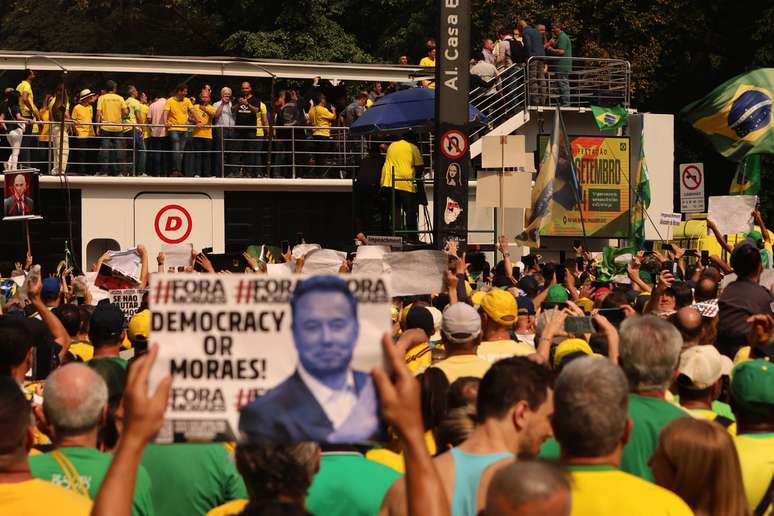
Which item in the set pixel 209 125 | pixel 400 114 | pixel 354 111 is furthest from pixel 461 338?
pixel 354 111

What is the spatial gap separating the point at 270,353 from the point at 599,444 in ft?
3.52

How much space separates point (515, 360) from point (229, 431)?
4.61ft

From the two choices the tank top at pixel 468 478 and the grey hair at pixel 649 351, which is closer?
the tank top at pixel 468 478

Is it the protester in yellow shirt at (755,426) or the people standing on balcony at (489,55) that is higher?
the people standing on balcony at (489,55)

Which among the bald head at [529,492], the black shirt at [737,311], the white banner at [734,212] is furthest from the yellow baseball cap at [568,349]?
the white banner at [734,212]

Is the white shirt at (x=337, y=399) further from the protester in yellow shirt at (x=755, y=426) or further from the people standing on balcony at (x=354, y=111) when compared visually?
the people standing on balcony at (x=354, y=111)

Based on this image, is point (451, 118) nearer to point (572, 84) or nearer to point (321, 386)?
point (321, 386)

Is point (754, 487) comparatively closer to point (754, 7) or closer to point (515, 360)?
point (515, 360)

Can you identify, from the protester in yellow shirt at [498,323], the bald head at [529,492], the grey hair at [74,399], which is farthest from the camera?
the protester in yellow shirt at [498,323]

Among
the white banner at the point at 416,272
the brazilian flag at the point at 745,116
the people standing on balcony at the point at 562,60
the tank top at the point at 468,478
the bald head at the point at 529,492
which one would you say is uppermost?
the people standing on balcony at the point at 562,60

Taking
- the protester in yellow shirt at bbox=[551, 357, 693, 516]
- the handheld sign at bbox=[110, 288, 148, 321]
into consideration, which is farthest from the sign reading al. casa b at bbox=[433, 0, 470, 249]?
the protester in yellow shirt at bbox=[551, 357, 693, 516]

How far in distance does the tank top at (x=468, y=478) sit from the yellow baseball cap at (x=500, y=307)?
3.56m

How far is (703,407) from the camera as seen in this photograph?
20.7 feet

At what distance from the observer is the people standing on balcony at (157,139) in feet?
89.9
